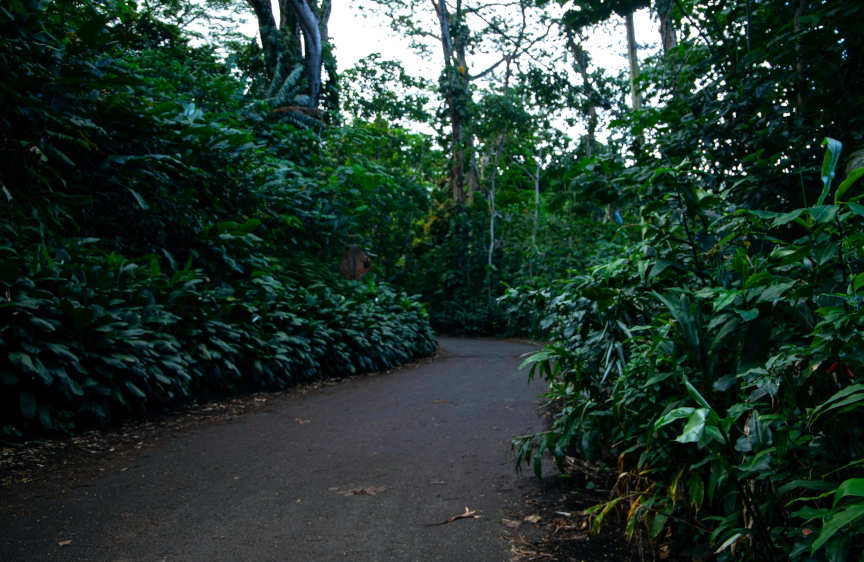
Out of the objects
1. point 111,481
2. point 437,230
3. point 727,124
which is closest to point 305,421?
point 111,481

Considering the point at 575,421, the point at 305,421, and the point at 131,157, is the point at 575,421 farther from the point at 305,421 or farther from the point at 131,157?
the point at 131,157

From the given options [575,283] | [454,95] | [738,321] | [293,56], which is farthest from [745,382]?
[454,95]

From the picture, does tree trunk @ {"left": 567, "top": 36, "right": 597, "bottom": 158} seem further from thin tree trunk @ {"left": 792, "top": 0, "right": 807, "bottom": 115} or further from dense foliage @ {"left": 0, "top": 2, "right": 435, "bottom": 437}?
thin tree trunk @ {"left": 792, "top": 0, "right": 807, "bottom": 115}

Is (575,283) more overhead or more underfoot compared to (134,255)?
more underfoot

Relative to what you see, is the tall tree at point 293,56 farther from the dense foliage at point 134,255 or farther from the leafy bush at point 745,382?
the leafy bush at point 745,382

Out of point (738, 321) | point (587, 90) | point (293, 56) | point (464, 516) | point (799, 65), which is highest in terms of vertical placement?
point (293, 56)

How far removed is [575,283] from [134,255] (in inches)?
234

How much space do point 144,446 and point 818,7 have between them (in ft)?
18.6

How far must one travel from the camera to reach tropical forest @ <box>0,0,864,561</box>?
5.55 ft

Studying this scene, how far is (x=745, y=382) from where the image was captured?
6.07 ft

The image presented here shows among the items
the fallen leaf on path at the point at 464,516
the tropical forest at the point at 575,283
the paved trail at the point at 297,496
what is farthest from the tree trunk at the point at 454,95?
the fallen leaf on path at the point at 464,516

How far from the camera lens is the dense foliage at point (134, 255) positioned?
4262 millimetres

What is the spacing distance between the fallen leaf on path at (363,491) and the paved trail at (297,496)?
12mm

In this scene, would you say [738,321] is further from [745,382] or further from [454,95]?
[454,95]
